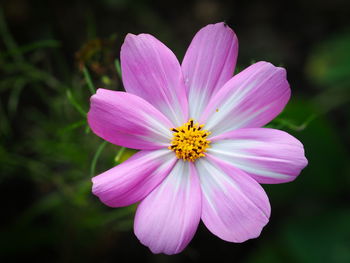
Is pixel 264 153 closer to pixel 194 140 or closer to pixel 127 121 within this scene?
pixel 194 140

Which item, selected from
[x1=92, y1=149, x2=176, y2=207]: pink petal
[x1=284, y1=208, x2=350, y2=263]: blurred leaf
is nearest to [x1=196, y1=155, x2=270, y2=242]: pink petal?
[x1=92, y1=149, x2=176, y2=207]: pink petal

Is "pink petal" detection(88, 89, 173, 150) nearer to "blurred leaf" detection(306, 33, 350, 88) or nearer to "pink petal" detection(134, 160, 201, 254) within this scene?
"pink petal" detection(134, 160, 201, 254)

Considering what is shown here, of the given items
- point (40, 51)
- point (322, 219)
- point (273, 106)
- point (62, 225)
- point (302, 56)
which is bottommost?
point (322, 219)

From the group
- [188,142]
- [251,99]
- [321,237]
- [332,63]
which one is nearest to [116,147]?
[188,142]

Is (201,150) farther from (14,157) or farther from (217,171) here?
(14,157)

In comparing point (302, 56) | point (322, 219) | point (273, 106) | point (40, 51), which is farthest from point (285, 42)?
point (273, 106)

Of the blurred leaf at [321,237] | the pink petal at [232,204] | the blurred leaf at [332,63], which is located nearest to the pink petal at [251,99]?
the pink petal at [232,204]

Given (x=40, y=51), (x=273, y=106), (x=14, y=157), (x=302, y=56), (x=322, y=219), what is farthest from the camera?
(x=302, y=56)

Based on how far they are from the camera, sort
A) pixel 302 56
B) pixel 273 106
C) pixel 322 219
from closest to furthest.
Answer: pixel 273 106
pixel 322 219
pixel 302 56
